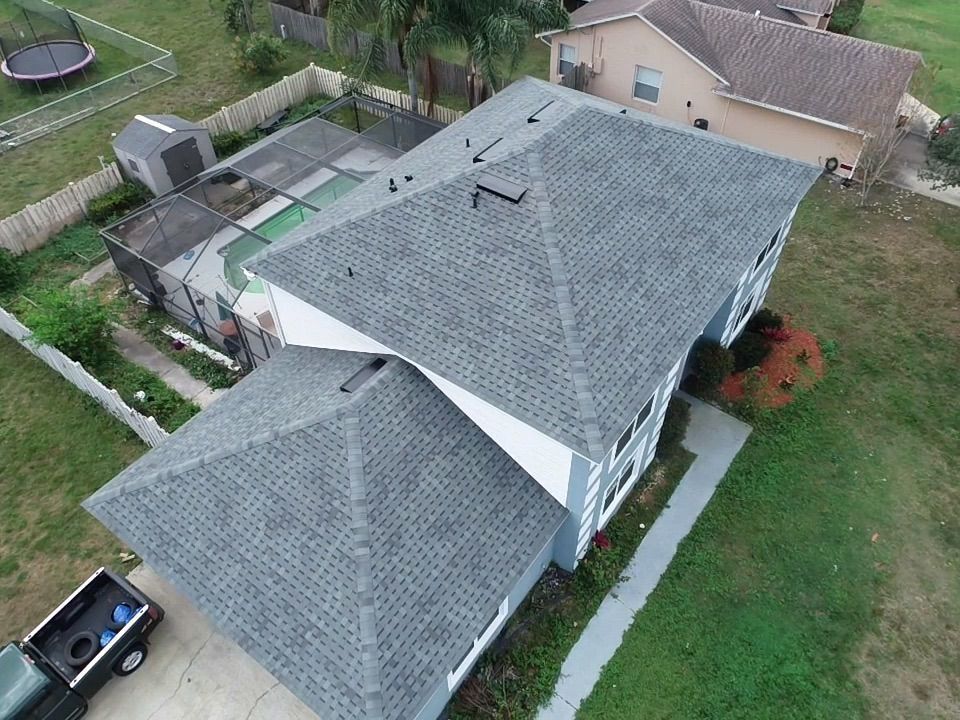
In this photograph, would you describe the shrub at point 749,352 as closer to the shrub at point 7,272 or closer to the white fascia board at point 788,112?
the white fascia board at point 788,112

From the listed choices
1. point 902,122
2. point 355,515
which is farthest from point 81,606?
point 902,122

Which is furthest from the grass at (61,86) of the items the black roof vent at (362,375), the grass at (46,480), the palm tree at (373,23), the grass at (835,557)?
the grass at (835,557)

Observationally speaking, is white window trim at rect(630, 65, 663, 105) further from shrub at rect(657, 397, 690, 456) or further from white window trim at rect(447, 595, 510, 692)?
white window trim at rect(447, 595, 510, 692)

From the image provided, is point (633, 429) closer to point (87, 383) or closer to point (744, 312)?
point (744, 312)

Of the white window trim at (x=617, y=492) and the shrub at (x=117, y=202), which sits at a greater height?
the shrub at (x=117, y=202)

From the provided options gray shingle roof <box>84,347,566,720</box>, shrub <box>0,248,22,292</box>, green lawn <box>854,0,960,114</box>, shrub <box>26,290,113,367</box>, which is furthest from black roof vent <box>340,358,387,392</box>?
green lawn <box>854,0,960,114</box>
